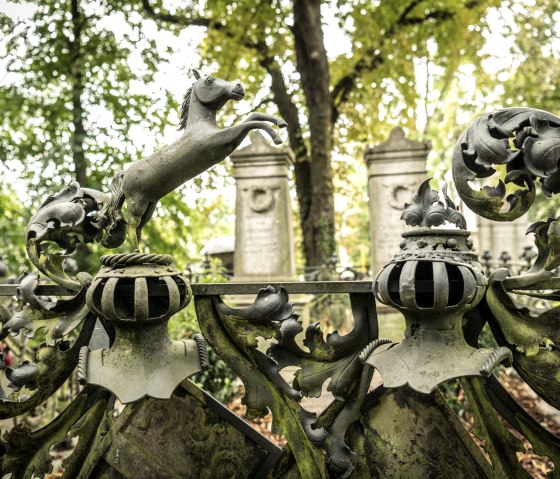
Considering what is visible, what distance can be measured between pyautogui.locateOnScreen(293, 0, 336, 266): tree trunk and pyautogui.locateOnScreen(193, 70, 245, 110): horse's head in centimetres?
1007

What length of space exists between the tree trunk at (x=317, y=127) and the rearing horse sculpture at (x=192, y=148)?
10.0m

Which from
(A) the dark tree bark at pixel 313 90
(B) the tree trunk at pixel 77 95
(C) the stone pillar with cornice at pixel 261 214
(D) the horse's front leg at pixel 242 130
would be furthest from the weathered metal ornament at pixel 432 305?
(A) the dark tree bark at pixel 313 90

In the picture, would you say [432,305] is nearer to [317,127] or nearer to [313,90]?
[317,127]

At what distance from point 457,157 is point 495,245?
1309cm

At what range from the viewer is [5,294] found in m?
2.41

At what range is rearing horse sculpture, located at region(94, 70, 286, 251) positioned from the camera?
2.09 m

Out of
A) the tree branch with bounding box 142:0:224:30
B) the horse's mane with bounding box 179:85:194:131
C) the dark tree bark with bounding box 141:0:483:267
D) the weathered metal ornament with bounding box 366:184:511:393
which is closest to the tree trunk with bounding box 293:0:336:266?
the dark tree bark with bounding box 141:0:483:267

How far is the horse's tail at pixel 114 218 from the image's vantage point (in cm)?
230

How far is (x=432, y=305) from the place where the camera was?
1918 mm

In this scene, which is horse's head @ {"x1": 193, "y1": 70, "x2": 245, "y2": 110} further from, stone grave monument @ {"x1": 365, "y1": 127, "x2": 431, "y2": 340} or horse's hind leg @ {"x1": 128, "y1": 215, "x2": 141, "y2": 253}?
stone grave monument @ {"x1": 365, "y1": 127, "x2": 431, "y2": 340}

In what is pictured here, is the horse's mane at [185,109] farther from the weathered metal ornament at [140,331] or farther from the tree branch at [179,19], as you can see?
the tree branch at [179,19]

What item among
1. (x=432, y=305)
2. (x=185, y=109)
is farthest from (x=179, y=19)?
(x=432, y=305)

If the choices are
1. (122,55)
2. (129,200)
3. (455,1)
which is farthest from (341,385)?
(455,1)

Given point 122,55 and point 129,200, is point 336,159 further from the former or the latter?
point 129,200
